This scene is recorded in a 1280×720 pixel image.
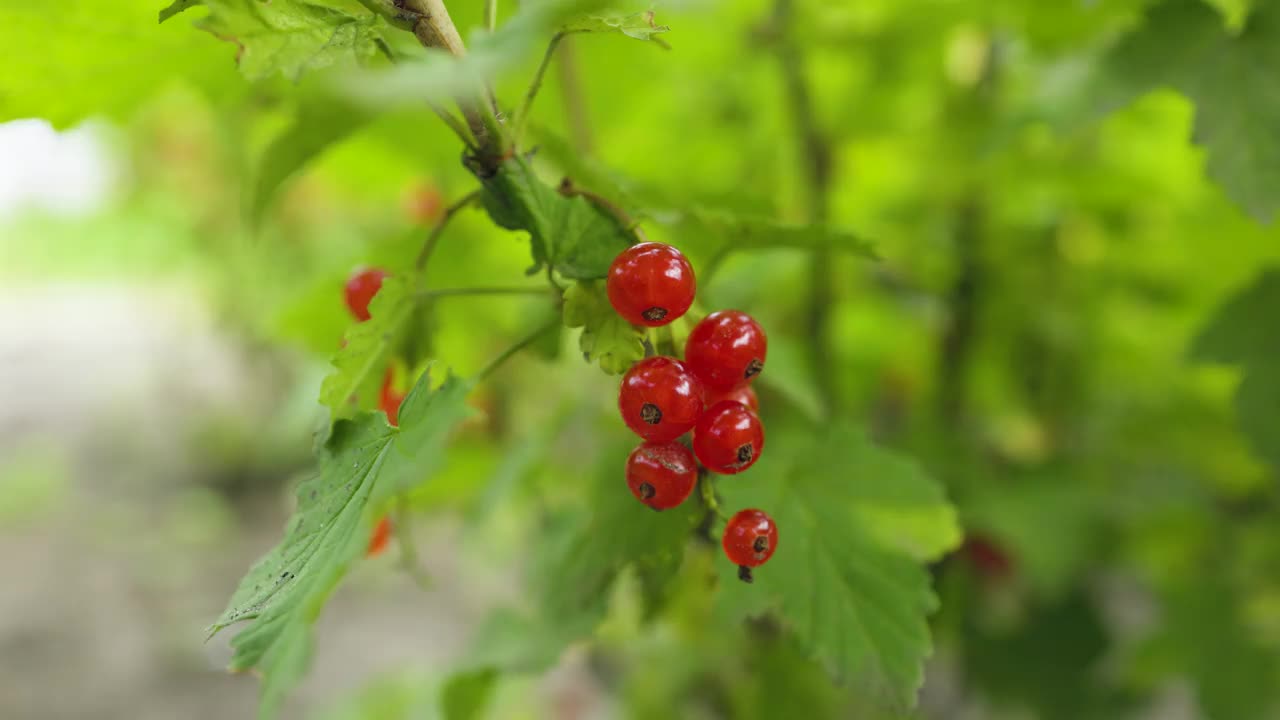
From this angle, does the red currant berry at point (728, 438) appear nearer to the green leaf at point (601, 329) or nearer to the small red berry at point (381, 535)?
the green leaf at point (601, 329)

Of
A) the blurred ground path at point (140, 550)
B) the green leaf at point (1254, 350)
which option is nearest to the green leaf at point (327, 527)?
the green leaf at point (1254, 350)

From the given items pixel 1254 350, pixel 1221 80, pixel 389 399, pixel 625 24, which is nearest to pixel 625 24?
pixel 625 24

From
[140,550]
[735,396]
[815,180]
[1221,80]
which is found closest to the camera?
[735,396]

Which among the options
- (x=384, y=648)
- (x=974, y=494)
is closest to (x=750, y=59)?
(x=974, y=494)

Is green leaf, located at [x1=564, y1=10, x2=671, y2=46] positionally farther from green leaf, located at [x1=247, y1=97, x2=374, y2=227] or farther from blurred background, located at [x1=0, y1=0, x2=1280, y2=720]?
green leaf, located at [x1=247, y1=97, x2=374, y2=227]

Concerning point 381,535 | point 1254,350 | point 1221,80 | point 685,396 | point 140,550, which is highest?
point 1221,80

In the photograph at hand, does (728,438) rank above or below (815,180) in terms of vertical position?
above

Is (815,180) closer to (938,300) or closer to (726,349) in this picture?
(938,300)
